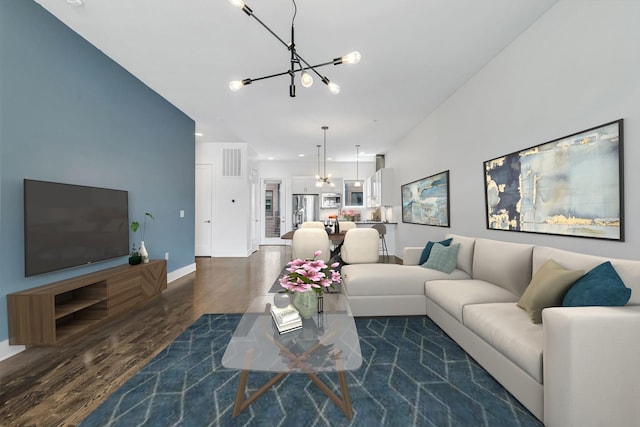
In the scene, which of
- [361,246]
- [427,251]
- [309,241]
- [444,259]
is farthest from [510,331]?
[309,241]

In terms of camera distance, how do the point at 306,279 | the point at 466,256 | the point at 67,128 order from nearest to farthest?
the point at 306,279, the point at 67,128, the point at 466,256

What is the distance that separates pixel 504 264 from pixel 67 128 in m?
4.46

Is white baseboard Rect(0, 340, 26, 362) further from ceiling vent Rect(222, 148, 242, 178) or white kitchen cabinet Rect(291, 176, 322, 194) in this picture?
white kitchen cabinet Rect(291, 176, 322, 194)

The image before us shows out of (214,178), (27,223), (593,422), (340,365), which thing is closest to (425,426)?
(340,365)

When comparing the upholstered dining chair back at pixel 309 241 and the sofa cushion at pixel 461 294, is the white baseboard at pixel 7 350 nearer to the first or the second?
the upholstered dining chair back at pixel 309 241

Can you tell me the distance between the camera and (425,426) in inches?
58.2

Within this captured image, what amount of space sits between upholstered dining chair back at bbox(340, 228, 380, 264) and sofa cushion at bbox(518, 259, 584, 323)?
84.6 inches

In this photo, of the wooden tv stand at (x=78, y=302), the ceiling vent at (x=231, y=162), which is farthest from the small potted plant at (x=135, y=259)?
the ceiling vent at (x=231, y=162)

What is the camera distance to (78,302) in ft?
8.54

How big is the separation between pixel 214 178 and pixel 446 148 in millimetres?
5459

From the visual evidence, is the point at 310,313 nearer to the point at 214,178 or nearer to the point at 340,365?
the point at 340,365

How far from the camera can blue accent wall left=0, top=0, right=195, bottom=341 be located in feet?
7.18

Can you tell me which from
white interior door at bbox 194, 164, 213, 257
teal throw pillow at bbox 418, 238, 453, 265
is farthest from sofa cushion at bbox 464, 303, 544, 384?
white interior door at bbox 194, 164, 213, 257

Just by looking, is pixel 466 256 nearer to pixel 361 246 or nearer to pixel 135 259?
pixel 361 246
